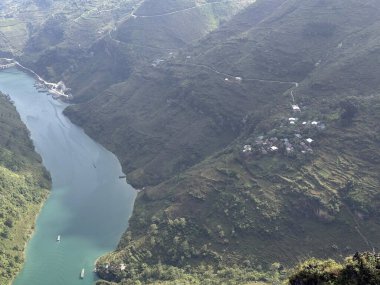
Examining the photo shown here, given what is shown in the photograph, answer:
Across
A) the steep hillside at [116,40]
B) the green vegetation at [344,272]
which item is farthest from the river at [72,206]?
the green vegetation at [344,272]

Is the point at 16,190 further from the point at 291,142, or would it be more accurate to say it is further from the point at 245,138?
the point at 291,142

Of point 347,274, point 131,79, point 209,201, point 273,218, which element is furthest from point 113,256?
point 131,79

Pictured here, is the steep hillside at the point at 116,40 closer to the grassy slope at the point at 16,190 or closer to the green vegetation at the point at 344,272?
the grassy slope at the point at 16,190

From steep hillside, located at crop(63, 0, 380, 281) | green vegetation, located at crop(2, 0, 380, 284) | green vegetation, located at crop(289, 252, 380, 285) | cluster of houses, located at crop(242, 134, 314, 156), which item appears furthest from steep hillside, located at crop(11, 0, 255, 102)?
green vegetation, located at crop(289, 252, 380, 285)

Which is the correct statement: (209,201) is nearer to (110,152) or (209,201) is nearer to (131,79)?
(110,152)

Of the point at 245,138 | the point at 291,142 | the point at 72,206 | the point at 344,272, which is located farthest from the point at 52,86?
the point at 344,272

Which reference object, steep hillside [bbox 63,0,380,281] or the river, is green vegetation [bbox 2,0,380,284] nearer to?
steep hillside [bbox 63,0,380,281]
